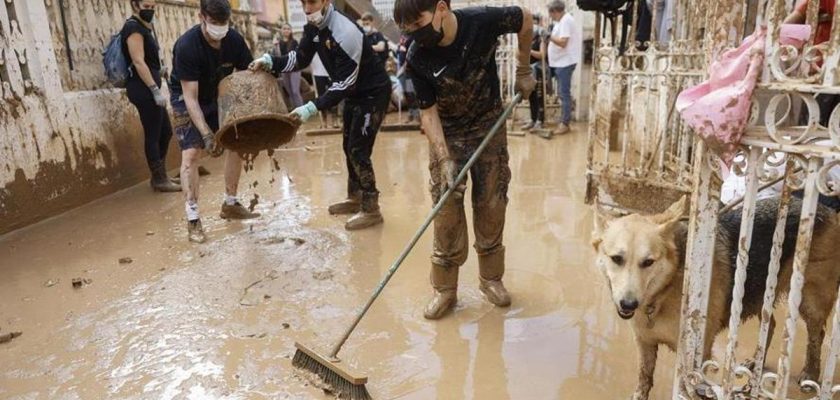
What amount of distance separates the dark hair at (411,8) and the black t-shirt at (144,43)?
13.1 ft

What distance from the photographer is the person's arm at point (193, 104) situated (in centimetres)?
446

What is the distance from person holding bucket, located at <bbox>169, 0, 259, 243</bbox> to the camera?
443 cm

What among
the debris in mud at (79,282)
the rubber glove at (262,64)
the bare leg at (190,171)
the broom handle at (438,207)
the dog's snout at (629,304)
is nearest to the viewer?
the dog's snout at (629,304)

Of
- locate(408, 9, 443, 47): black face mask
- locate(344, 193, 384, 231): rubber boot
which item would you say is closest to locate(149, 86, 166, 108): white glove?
locate(344, 193, 384, 231): rubber boot

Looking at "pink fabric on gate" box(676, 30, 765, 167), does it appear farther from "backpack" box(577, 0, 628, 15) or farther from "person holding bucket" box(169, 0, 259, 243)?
"person holding bucket" box(169, 0, 259, 243)

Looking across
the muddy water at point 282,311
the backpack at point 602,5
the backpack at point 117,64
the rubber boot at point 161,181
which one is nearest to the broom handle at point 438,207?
the muddy water at point 282,311

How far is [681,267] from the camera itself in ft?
7.43

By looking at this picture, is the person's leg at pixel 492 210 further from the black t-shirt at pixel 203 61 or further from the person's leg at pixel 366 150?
the black t-shirt at pixel 203 61

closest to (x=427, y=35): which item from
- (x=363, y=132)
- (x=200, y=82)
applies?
(x=363, y=132)

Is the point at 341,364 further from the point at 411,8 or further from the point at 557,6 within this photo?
the point at 557,6

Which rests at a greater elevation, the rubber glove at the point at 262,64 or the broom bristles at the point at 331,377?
the rubber glove at the point at 262,64

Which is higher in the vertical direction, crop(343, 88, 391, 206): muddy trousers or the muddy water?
crop(343, 88, 391, 206): muddy trousers

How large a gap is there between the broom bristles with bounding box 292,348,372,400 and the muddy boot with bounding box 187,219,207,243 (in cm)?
225

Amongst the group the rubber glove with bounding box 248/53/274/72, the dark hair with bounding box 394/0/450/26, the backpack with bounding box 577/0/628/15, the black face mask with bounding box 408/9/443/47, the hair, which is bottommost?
the rubber glove with bounding box 248/53/274/72
